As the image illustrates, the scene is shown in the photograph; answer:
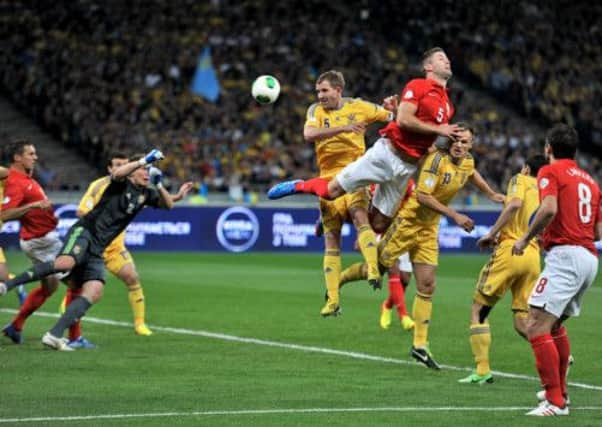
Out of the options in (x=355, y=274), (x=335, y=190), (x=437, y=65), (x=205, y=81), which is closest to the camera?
(x=437, y=65)

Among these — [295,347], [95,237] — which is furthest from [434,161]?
[95,237]

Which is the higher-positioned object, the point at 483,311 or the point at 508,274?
the point at 508,274

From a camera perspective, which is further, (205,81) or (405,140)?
(205,81)

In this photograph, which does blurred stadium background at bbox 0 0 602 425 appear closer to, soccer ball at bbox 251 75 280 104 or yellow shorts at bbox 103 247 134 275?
yellow shorts at bbox 103 247 134 275

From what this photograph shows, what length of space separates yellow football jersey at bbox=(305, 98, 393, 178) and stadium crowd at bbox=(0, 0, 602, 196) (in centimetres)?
2214

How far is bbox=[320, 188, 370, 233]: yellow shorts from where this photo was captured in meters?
14.0

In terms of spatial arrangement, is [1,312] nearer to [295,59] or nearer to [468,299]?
[468,299]

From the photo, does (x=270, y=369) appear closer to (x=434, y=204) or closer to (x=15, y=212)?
(x=434, y=204)

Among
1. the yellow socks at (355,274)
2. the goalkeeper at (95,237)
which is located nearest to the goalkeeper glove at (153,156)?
the goalkeeper at (95,237)

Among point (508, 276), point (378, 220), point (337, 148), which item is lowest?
point (508, 276)

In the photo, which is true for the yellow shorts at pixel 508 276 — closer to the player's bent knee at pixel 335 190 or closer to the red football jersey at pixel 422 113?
the red football jersey at pixel 422 113

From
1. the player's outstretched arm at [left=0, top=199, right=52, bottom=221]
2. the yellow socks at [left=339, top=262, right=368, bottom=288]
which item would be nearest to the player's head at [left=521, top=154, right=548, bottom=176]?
the yellow socks at [left=339, top=262, right=368, bottom=288]

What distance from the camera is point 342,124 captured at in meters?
14.1

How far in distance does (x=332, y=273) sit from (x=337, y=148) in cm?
139
